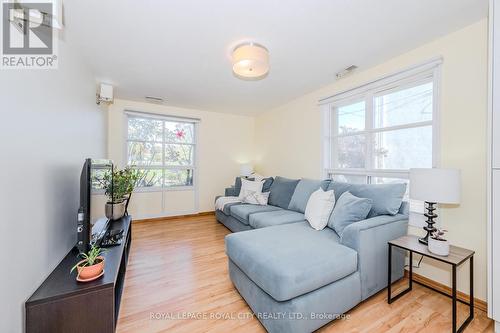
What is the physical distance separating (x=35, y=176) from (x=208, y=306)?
1.54 metres

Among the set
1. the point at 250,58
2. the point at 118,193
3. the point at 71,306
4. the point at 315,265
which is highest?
the point at 250,58

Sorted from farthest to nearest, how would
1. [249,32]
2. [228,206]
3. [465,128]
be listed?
[228,206], [249,32], [465,128]

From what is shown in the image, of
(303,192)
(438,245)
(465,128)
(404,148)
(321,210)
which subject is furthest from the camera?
(303,192)

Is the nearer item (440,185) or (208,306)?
(440,185)

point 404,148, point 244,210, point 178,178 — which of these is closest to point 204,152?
point 178,178

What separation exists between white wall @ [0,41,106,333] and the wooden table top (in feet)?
8.32

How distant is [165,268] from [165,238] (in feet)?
3.26

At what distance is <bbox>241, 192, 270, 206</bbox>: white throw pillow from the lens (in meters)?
3.46

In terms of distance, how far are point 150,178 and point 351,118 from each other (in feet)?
12.8

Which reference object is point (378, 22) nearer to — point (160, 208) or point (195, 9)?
point (195, 9)

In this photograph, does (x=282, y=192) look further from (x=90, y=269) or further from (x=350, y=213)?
(x=90, y=269)

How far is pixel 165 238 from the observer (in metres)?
3.21

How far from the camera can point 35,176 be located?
1263 millimetres

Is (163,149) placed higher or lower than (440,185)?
higher
